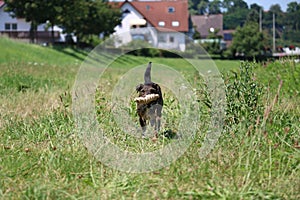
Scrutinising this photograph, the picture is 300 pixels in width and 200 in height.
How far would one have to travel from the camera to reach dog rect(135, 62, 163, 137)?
5745 millimetres

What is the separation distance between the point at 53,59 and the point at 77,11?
1032 cm

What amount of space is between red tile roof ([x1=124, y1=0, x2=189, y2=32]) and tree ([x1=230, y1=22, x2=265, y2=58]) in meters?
9.97

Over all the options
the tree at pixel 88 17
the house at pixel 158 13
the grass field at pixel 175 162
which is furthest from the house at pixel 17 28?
the grass field at pixel 175 162

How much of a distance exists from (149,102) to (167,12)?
201ft

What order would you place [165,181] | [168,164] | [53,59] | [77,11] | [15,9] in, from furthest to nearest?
1. [77,11]
2. [15,9]
3. [53,59]
4. [168,164]
5. [165,181]

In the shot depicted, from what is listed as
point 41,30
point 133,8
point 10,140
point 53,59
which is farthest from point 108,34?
point 10,140

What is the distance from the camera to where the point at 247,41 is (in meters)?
53.0

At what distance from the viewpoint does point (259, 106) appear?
5.90 meters

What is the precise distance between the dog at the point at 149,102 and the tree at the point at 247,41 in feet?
152

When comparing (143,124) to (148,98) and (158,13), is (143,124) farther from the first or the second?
(158,13)

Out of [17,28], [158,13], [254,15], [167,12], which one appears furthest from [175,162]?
[254,15]

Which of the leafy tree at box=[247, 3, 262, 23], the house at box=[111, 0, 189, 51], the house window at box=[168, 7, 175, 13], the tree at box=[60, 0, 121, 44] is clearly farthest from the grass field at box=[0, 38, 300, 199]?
the house window at box=[168, 7, 175, 13]

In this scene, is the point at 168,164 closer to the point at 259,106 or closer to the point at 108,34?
the point at 259,106

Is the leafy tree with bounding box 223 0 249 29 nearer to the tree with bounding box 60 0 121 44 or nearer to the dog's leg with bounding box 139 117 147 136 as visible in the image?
the tree with bounding box 60 0 121 44
